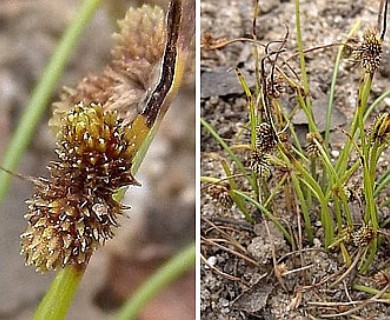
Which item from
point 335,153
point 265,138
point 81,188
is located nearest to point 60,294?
point 81,188

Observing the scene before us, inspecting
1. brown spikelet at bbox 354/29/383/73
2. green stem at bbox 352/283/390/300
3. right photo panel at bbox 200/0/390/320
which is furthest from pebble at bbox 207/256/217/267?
brown spikelet at bbox 354/29/383/73

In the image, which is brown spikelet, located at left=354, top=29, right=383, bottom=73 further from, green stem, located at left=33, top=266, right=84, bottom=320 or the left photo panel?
green stem, located at left=33, top=266, right=84, bottom=320

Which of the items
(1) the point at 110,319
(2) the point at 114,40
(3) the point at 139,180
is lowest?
(1) the point at 110,319

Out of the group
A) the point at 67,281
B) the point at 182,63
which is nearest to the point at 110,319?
the point at 67,281

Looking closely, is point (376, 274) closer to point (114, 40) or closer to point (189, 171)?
point (189, 171)

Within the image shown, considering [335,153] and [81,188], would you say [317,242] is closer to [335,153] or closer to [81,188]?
[335,153]

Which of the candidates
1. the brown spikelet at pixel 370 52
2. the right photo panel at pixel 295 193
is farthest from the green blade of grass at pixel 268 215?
the brown spikelet at pixel 370 52

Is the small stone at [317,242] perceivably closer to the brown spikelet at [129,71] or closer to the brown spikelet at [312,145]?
the brown spikelet at [312,145]
